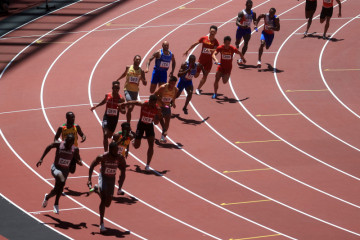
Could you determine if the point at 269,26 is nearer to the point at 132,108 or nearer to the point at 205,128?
the point at 205,128

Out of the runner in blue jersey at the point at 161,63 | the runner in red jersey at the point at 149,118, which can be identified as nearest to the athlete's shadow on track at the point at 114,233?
the runner in red jersey at the point at 149,118

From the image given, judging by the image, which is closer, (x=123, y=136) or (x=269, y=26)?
(x=123, y=136)

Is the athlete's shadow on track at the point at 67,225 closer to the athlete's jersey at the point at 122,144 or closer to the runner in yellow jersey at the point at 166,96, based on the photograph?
the athlete's jersey at the point at 122,144

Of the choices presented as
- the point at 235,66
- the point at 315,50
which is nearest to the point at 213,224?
the point at 235,66

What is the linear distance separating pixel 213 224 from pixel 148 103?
11.2 ft

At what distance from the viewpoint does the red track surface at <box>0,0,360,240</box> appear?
64.6 ft

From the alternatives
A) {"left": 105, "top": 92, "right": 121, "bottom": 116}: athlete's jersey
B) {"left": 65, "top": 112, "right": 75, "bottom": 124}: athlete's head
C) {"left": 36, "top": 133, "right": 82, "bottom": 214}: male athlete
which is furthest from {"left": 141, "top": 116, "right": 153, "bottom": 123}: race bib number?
{"left": 36, "top": 133, "right": 82, "bottom": 214}: male athlete

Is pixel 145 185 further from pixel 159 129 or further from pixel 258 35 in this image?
pixel 258 35

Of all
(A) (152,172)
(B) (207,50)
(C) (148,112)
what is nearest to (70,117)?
(C) (148,112)

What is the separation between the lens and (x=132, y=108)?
23.8 metres

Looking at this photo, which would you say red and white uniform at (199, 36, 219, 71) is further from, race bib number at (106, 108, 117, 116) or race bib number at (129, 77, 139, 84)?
race bib number at (106, 108, 117, 116)

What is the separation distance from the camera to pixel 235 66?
30078mm

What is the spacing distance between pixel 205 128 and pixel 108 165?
7.30 metres

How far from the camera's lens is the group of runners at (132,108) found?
18.1 m
